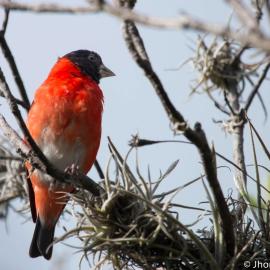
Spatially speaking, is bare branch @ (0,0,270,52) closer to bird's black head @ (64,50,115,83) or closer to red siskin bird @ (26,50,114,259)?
red siskin bird @ (26,50,114,259)

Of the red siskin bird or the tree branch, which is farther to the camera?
the red siskin bird

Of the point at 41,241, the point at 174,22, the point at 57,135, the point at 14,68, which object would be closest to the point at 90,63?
the point at 57,135

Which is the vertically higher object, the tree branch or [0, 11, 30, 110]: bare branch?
[0, 11, 30, 110]: bare branch

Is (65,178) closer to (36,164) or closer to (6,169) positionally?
(36,164)

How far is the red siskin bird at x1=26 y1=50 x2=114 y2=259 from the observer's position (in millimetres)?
3555

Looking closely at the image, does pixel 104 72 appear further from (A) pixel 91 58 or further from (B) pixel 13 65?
(B) pixel 13 65

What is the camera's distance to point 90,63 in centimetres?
456

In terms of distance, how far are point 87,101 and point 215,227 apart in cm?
178

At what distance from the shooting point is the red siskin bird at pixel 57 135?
140 inches

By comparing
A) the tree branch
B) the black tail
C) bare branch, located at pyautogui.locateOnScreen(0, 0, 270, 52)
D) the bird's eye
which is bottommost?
bare branch, located at pyautogui.locateOnScreen(0, 0, 270, 52)

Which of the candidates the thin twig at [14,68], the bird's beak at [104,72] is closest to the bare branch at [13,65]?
the thin twig at [14,68]

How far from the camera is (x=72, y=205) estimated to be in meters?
2.35

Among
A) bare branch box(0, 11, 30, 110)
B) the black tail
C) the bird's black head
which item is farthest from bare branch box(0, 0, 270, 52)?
the bird's black head

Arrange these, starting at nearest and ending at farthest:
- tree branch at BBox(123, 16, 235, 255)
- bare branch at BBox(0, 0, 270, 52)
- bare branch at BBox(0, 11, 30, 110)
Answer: bare branch at BBox(0, 0, 270, 52)
tree branch at BBox(123, 16, 235, 255)
bare branch at BBox(0, 11, 30, 110)
